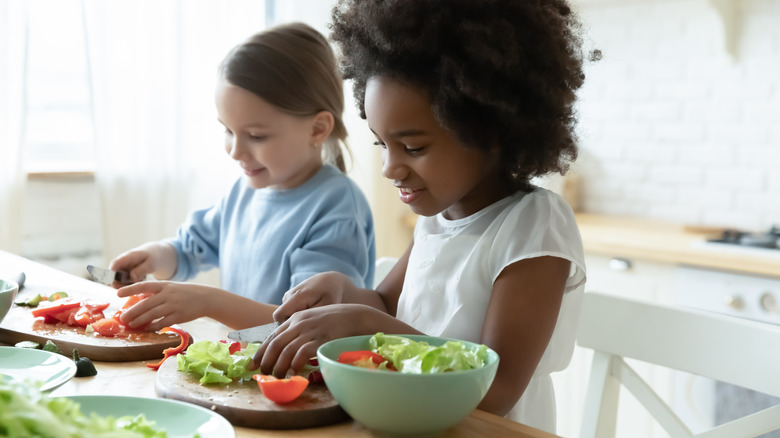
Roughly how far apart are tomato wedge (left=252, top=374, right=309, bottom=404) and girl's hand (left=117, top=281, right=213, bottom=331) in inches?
12.6

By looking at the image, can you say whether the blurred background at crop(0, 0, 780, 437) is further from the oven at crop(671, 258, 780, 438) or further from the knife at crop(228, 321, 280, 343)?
the knife at crop(228, 321, 280, 343)

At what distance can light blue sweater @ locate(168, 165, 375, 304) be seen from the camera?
1.56 metres

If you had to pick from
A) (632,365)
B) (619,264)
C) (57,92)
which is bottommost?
(632,365)

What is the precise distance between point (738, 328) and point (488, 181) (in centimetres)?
40

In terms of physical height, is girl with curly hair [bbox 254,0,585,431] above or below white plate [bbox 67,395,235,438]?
above

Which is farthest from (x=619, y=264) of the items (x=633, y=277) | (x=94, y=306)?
(x=94, y=306)

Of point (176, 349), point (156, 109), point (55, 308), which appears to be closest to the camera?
point (176, 349)

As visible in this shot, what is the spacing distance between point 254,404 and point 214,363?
0.11 metres

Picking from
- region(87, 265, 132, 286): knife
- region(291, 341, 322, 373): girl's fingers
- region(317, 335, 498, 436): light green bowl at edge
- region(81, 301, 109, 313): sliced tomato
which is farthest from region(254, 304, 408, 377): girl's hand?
region(87, 265, 132, 286): knife

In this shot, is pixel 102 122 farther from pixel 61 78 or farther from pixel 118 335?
pixel 118 335

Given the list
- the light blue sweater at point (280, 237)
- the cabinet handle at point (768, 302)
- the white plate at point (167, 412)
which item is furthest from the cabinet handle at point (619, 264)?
the white plate at point (167, 412)

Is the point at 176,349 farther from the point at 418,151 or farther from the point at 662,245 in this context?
the point at 662,245

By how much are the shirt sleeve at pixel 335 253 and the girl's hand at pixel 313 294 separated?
370 mm

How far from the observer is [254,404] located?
742mm
